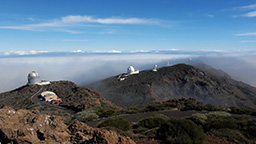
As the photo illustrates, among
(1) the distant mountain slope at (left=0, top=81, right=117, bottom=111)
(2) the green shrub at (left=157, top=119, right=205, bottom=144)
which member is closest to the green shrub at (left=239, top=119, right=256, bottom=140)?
(2) the green shrub at (left=157, top=119, right=205, bottom=144)

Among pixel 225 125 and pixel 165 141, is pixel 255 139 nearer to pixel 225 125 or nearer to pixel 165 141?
pixel 225 125

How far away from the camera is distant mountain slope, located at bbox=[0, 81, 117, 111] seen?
28.7 meters

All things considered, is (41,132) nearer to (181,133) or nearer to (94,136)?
(94,136)

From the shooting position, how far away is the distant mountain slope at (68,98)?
28653 mm

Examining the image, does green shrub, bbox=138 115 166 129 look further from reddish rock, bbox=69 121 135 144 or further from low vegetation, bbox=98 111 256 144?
reddish rock, bbox=69 121 135 144

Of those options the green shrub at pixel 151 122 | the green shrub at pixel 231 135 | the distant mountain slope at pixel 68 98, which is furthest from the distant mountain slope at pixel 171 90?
the green shrub at pixel 231 135

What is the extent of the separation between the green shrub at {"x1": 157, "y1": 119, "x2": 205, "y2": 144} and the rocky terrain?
1994mm

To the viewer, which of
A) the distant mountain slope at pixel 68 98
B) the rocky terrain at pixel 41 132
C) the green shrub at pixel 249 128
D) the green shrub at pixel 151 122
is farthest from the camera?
the distant mountain slope at pixel 68 98

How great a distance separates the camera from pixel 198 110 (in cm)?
1389

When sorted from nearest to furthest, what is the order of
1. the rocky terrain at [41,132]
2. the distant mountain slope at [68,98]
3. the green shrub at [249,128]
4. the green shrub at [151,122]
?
the rocky terrain at [41,132] < the green shrub at [249,128] < the green shrub at [151,122] < the distant mountain slope at [68,98]

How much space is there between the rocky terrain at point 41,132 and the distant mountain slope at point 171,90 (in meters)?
36.6

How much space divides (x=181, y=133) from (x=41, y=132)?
4.21 meters

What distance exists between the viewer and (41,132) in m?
4.30

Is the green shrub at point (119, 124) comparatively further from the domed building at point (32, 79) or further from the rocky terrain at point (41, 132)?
the domed building at point (32, 79)
